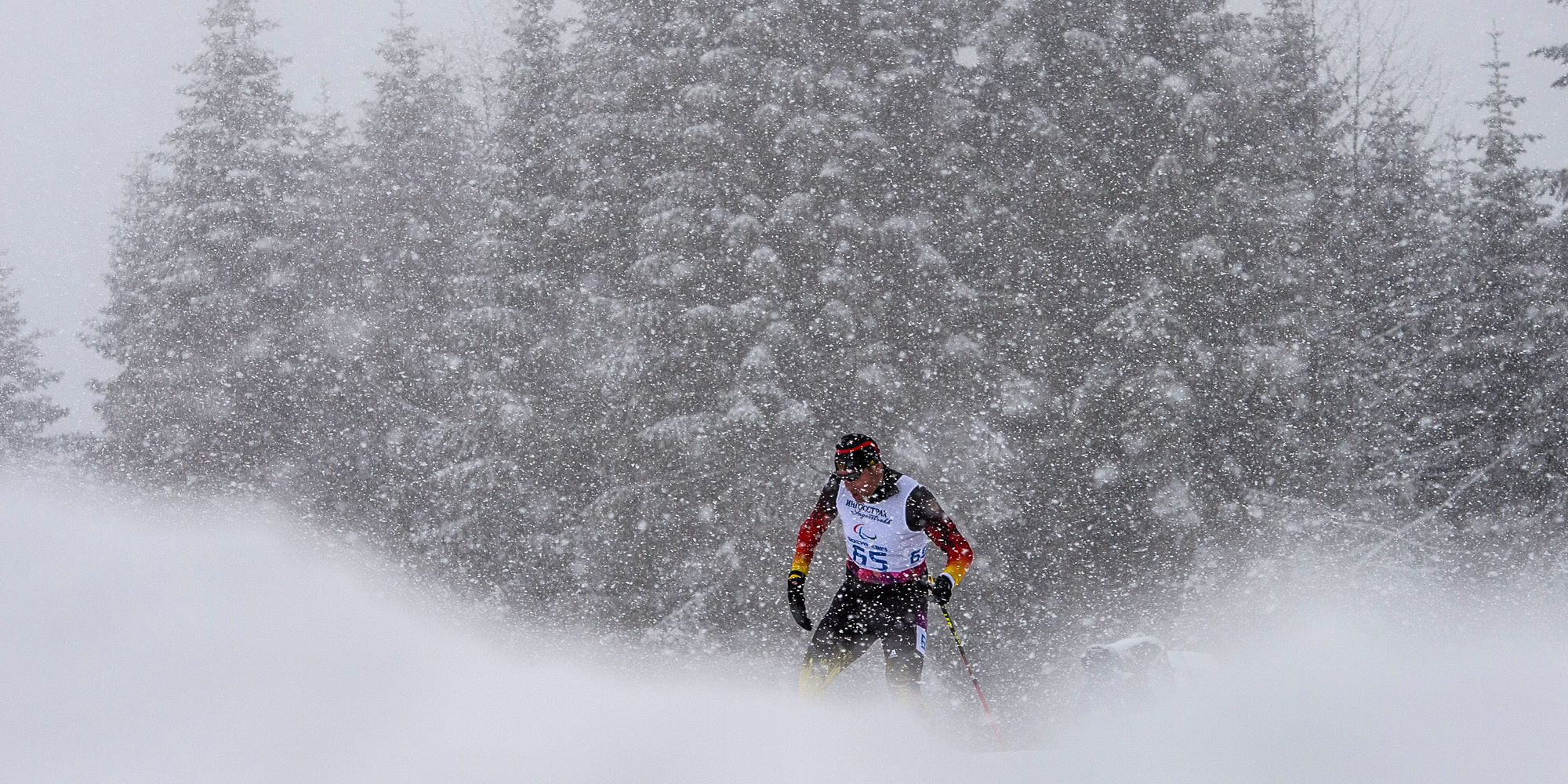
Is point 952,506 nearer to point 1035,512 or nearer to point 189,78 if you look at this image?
point 1035,512

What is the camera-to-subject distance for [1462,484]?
64.0ft

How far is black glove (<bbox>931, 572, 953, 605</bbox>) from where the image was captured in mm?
7445

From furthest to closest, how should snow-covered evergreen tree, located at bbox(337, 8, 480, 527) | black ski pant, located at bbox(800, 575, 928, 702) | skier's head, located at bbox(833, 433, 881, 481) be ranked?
snow-covered evergreen tree, located at bbox(337, 8, 480, 527) → black ski pant, located at bbox(800, 575, 928, 702) → skier's head, located at bbox(833, 433, 881, 481)

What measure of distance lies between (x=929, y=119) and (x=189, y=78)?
1719 centimetres

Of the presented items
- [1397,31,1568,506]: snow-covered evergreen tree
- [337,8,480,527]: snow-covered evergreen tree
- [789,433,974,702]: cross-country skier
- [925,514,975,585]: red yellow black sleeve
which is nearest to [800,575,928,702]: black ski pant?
[789,433,974,702]: cross-country skier

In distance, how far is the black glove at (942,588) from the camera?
7445 mm

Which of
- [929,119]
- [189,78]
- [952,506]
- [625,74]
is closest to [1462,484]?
[952,506]

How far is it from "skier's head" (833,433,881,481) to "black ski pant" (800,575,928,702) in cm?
108

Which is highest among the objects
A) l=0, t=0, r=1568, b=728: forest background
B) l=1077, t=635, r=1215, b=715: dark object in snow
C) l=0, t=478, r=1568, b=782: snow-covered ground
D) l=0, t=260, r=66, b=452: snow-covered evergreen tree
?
l=0, t=260, r=66, b=452: snow-covered evergreen tree

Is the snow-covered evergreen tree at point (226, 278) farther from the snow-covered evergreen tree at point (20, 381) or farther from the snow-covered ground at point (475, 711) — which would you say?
the snow-covered evergreen tree at point (20, 381)

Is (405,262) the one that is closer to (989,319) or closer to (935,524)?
(989,319)

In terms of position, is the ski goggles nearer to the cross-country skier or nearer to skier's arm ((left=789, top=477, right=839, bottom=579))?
the cross-country skier

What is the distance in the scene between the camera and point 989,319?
1912 centimetres

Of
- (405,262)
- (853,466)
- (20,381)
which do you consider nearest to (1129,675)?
(853,466)
